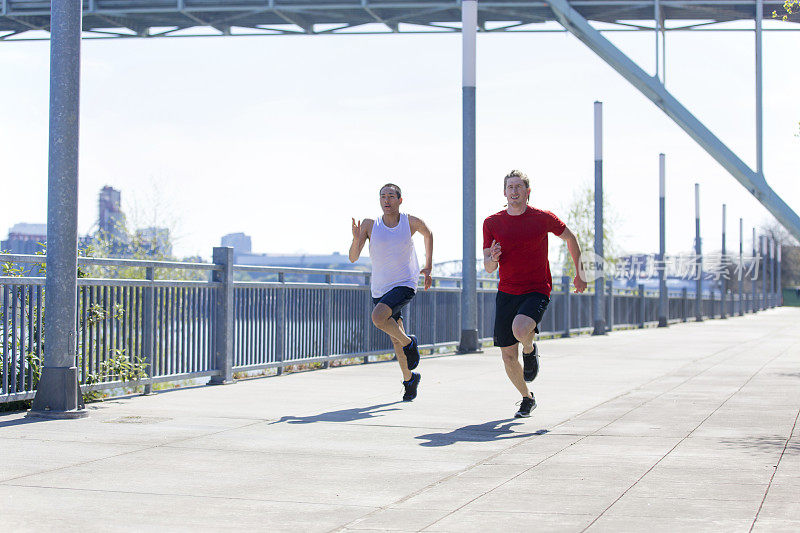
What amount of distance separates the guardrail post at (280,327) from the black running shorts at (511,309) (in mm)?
4490

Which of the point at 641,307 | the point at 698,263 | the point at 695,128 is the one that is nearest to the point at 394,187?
the point at 695,128

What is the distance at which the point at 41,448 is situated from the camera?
6.48 m

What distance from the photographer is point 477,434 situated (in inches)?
291

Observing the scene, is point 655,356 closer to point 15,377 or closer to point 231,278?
point 231,278

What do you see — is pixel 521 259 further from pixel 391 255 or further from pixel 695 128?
pixel 695 128

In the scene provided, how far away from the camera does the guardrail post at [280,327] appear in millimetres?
12218

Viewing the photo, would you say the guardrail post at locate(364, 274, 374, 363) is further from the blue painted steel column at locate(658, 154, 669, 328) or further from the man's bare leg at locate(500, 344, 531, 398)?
the blue painted steel column at locate(658, 154, 669, 328)

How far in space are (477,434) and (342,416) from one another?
132cm

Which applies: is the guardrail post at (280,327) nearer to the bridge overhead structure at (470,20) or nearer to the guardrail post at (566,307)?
the bridge overhead structure at (470,20)

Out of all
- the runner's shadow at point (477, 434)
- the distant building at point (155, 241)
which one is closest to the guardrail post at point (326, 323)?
the runner's shadow at point (477, 434)

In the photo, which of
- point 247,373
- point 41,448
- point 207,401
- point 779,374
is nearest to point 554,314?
point 779,374

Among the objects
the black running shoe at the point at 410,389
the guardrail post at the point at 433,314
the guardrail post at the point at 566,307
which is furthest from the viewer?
the guardrail post at the point at 566,307

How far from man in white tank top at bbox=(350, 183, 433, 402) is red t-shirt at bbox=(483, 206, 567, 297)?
1264 mm

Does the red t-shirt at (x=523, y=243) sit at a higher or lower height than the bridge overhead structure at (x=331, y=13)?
lower
